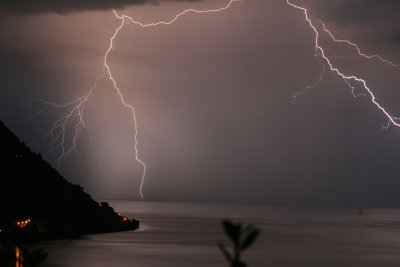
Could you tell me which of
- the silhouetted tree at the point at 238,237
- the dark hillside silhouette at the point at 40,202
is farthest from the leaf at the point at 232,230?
the dark hillside silhouette at the point at 40,202

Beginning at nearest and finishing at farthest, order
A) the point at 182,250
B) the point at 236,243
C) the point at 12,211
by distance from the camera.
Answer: the point at 236,243
the point at 182,250
the point at 12,211

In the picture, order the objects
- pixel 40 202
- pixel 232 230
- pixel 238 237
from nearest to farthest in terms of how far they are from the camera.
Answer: pixel 232 230 → pixel 238 237 → pixel 40 202

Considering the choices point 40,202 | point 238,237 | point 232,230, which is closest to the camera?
point 232,230

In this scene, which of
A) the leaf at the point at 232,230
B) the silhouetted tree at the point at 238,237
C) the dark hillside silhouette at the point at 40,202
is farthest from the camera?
the dark hillside silhouette at the point at 40,202

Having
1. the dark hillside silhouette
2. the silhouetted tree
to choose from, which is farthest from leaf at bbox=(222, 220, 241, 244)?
the dark hillside silhouette

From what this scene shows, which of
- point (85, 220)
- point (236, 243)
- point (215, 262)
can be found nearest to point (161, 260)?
point (215, 262)

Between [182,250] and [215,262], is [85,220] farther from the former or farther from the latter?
[215,262]

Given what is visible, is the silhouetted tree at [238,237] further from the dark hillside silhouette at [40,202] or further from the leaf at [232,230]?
the dark hillside silhouette at [40,202]

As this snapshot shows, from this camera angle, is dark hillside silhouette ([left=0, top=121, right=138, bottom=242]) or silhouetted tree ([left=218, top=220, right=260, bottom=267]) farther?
dark hillside silhouette ([left=0, top=121, right=138, bottom=242])

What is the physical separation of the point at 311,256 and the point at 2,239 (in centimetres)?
2502

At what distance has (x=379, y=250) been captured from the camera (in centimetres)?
5944

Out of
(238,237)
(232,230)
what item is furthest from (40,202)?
(232,230)

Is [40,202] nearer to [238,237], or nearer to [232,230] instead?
[238,237]

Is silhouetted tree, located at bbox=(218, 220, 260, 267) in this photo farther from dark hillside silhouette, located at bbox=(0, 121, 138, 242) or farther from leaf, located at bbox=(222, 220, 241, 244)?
dark hillside silhouette, located at bbox=(0, 121, 138, 242)
